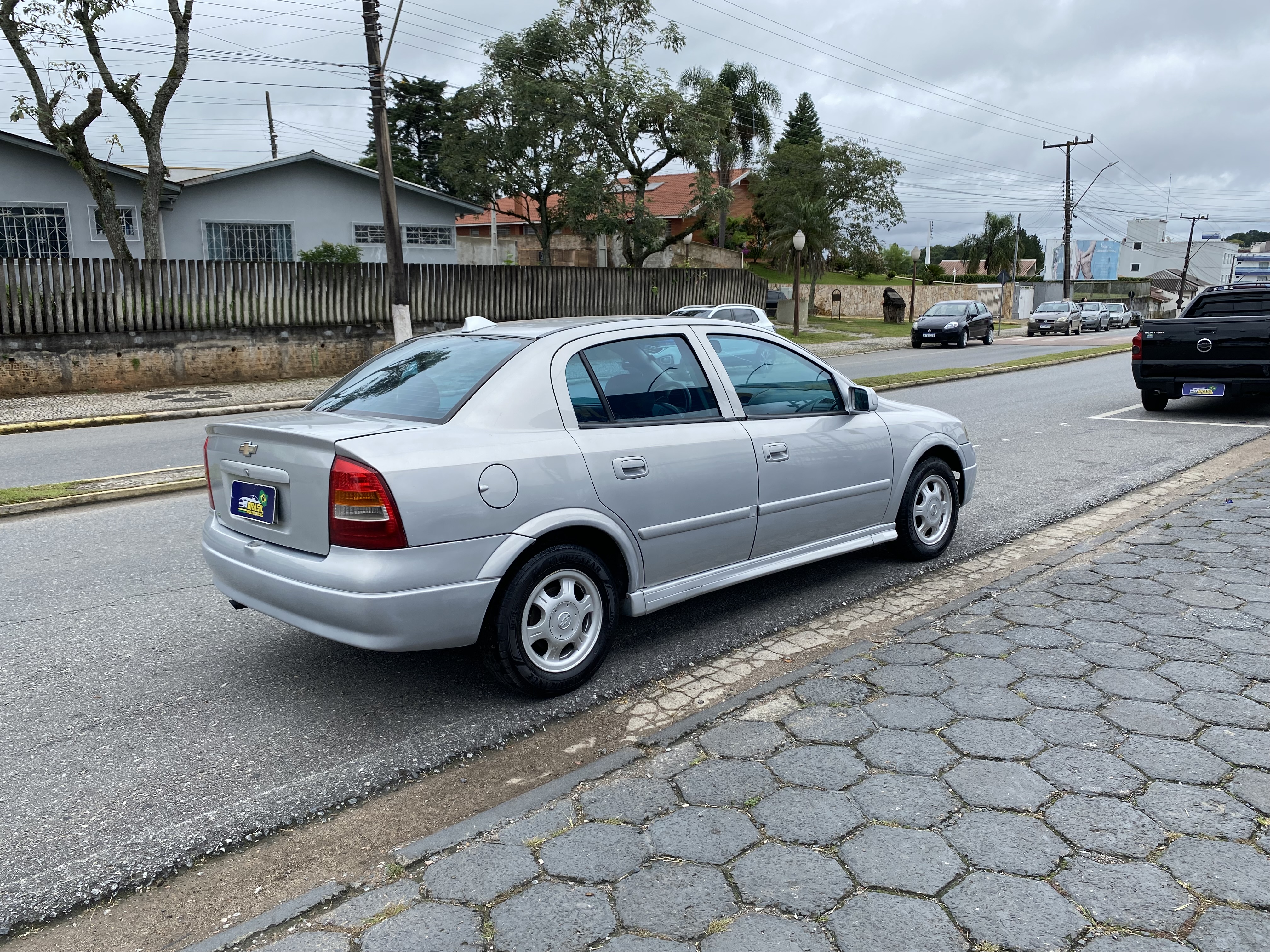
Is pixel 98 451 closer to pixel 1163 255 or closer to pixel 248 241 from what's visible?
pixel 248 241

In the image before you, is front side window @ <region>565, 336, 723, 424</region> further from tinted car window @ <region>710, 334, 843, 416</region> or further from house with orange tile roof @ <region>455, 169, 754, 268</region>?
house with orange tile roof @ <region>455, 169, 754, 268</region>

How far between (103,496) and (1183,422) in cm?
1207

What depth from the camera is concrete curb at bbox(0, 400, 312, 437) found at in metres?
12.8

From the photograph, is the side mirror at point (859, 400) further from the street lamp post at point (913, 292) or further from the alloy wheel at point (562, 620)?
the street lamp post at point (913, 292)

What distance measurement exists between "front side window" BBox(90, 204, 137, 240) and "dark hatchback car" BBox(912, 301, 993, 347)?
23.0m

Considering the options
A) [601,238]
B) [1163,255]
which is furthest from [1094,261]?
[601,238]

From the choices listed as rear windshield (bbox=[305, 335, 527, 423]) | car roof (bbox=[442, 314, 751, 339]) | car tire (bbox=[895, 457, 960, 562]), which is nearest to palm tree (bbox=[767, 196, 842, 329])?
car tire (bbox=[895, 457, 960, 562])

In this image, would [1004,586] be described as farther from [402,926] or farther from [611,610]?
[402,926]

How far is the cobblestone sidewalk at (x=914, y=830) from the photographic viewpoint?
246cm

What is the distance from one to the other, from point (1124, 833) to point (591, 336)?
9.19ft

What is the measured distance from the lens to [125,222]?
24.7 meters

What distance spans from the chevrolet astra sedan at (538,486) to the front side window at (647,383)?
1 centimetres

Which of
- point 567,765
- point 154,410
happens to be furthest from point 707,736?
point 154,410

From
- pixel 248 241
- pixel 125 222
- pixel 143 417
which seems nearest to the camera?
pixel 143 417
